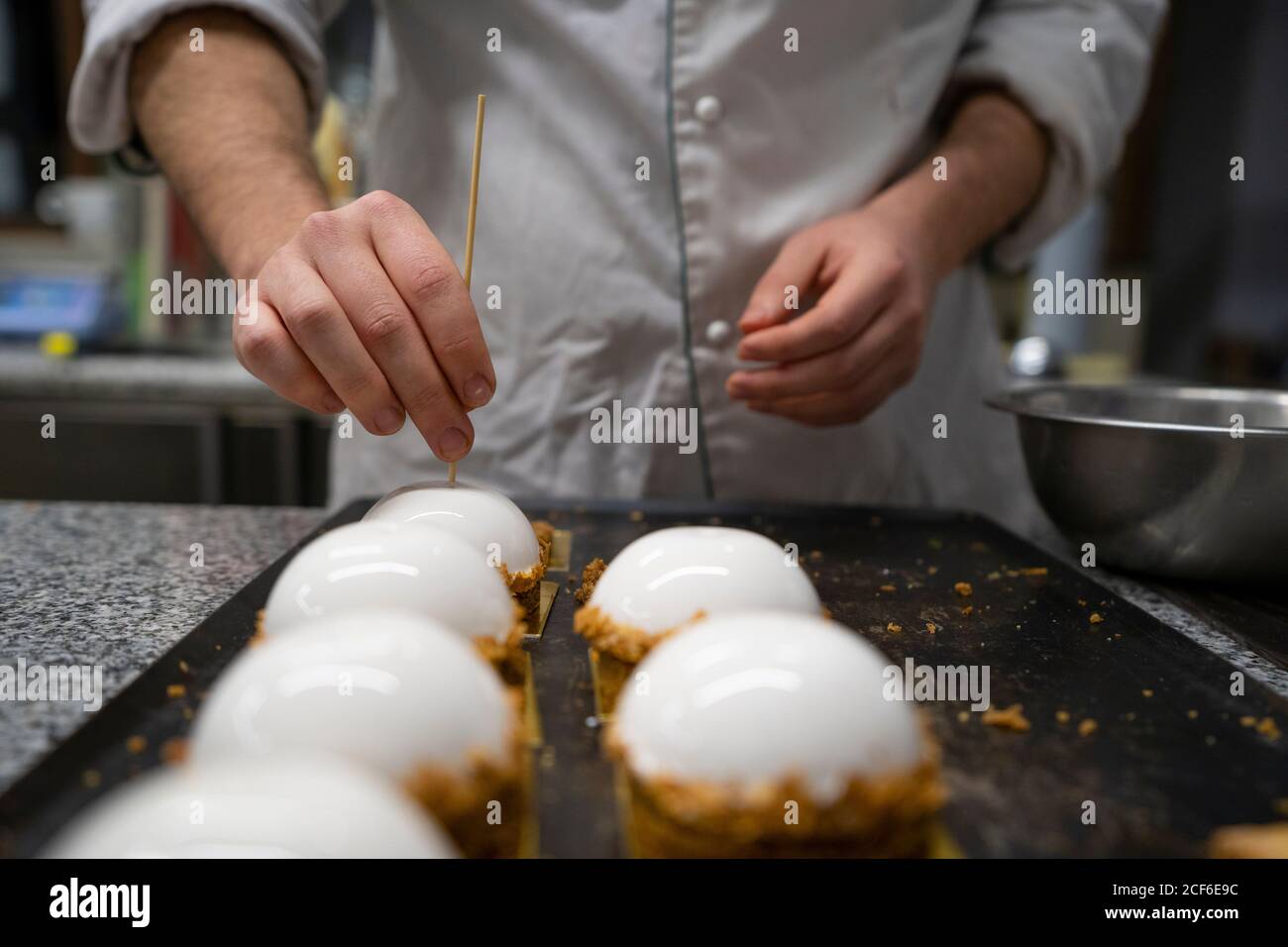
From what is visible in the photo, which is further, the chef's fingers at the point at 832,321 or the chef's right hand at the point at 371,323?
the chef's fingers at the point at 832,321

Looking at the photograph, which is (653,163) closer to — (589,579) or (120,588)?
(589,579)

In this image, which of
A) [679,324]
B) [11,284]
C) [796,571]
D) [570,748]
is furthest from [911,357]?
[11,284]

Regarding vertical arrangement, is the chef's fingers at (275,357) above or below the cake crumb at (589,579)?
above

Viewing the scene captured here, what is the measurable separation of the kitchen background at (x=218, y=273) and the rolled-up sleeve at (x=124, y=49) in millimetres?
993

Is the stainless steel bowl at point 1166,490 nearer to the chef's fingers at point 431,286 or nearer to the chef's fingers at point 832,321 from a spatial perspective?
the chef's fingers at point 832,321

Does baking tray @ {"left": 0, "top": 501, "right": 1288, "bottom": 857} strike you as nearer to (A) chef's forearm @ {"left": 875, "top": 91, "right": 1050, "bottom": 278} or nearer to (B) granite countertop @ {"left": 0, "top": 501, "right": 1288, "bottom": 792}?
(B) granite countertop @ {"left": 0, "top": 501, "right": 1288, "bottom": 792}

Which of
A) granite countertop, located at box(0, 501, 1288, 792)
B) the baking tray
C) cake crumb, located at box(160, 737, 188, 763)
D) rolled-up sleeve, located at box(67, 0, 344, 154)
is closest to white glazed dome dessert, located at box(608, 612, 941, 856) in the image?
the baking tray

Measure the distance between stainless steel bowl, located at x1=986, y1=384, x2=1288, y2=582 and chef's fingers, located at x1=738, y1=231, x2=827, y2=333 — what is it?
264 mm

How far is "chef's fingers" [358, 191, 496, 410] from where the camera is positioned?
0.91 m

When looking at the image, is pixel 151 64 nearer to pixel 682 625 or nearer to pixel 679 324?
pixel 679 324

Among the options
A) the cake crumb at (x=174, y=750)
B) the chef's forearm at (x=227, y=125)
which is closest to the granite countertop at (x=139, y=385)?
the chef's forearm at (x=227, y=125)

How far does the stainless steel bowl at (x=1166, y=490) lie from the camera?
0.96 metres

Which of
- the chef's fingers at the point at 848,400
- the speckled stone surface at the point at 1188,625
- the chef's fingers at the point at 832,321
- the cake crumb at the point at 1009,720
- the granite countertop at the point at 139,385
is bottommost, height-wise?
the cake crumb at the point at 1009,720
